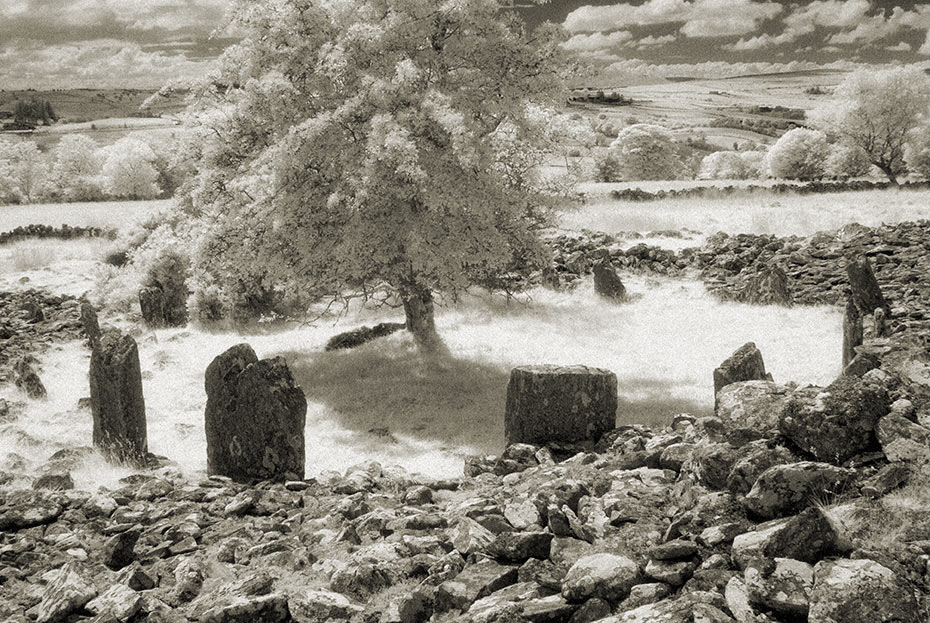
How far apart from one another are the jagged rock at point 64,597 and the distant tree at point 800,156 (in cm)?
6565

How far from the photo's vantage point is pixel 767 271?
23297 millimetres

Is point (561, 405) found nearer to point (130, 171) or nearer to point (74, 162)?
point (130, 171)

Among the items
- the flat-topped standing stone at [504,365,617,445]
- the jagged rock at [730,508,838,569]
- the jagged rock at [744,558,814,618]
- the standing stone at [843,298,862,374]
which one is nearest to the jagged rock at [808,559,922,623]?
the jagged rock at [744,558,814,618]

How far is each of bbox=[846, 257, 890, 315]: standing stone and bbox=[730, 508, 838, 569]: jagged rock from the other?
1406cm

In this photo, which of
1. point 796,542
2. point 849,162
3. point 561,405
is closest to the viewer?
point 796,542

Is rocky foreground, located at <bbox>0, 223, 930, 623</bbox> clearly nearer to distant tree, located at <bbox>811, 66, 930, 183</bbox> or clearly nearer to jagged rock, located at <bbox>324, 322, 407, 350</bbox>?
jagged rock, located at <bbox>324, 322, 407, 350</bbox>

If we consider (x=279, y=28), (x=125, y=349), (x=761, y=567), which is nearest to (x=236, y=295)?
(x=279, y=28)

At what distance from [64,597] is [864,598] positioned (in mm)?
6437

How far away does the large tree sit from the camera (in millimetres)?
16531

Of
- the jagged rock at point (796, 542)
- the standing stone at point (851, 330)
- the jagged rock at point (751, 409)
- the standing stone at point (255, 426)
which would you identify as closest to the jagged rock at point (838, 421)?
the jagged rock at point (751, 409)

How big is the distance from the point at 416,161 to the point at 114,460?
7698 millimetres

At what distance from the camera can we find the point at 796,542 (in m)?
5.46

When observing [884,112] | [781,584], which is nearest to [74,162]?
[884,112]

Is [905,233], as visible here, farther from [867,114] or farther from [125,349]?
[867,114]
